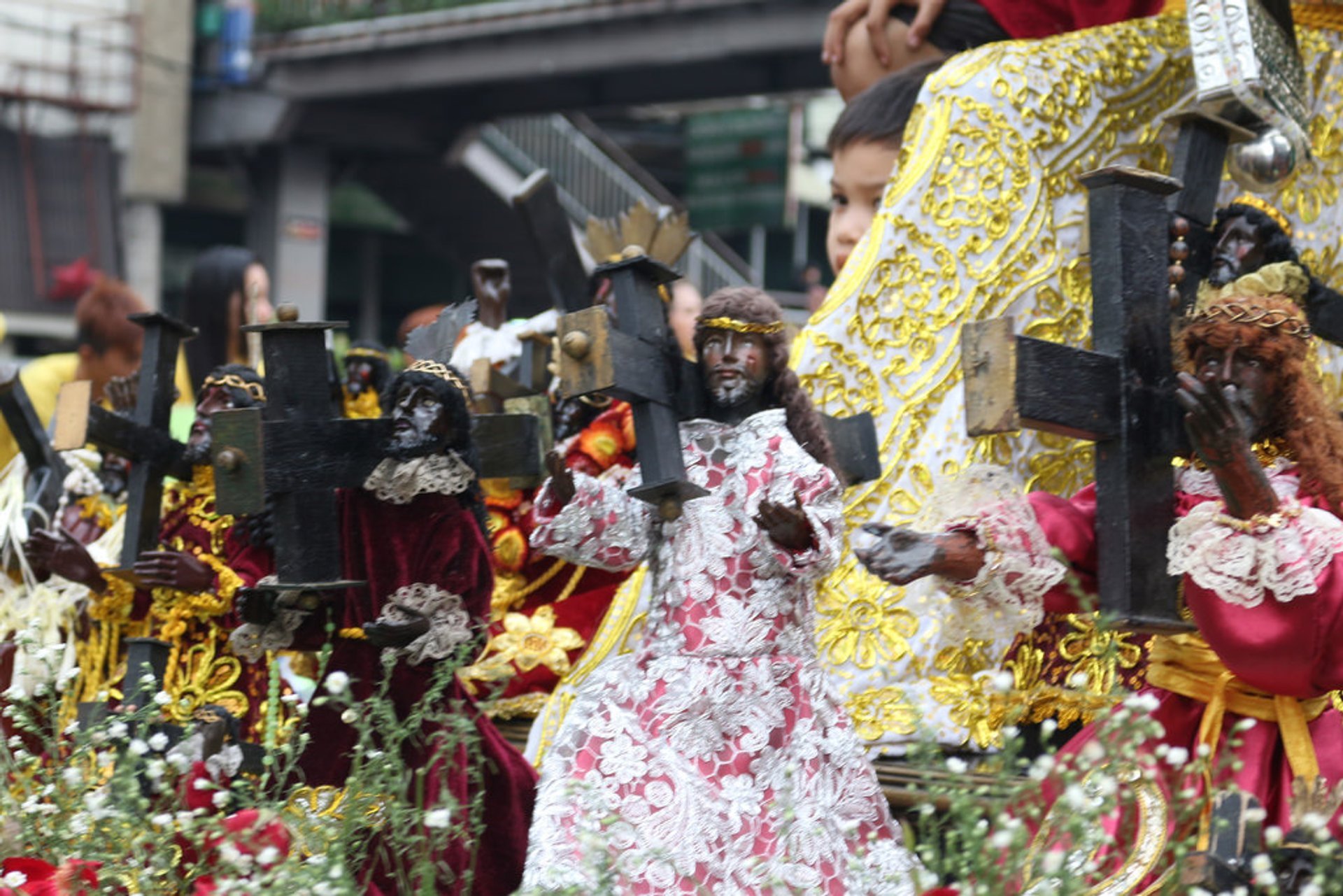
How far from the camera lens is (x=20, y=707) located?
5.29m

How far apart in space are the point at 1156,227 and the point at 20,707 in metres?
3.17

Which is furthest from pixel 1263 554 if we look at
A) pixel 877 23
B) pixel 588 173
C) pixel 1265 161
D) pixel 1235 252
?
pixel 588 173

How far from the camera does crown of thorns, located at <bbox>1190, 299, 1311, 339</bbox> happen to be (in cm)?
389

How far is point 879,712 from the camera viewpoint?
17.7 ft

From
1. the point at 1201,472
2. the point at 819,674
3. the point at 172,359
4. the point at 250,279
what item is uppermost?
the point at 250,279

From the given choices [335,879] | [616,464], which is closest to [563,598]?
[616,464]

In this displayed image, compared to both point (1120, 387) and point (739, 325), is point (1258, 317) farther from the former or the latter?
point (739, 325)

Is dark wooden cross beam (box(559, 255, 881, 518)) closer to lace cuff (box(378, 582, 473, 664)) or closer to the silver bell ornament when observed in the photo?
lace cuff (box(378, 582, 473, 664))

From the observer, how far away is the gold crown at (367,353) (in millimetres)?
6012

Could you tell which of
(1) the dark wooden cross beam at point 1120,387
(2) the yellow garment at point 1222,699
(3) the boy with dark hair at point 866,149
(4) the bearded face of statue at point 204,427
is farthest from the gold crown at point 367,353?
(2) the yellow garment at point 1222,699

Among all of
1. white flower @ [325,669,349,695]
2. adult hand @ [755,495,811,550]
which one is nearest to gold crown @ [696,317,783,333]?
adult hand @ [755,495,811,550]

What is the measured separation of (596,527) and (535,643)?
1568 mm

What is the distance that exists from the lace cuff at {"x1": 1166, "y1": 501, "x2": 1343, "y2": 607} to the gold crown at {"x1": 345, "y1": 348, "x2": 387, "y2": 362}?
2.91 meters

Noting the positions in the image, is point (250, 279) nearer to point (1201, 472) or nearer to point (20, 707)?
point (20, 707)
